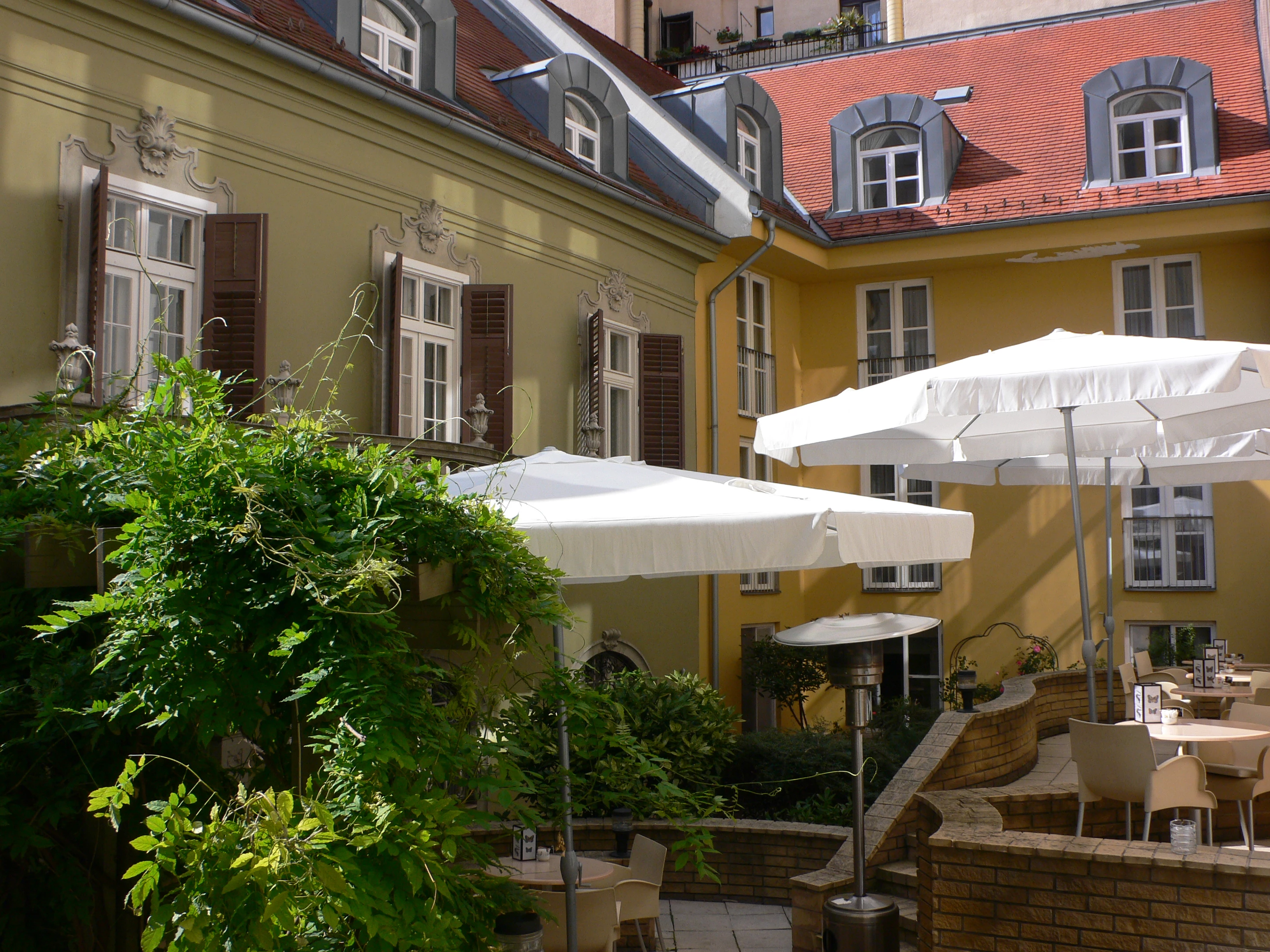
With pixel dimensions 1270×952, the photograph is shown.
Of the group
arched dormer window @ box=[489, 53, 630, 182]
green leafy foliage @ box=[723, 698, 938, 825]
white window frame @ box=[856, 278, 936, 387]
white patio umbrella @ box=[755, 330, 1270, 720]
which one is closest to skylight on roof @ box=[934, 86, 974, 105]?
white window frame @ box=[856, 278, 936, 387]

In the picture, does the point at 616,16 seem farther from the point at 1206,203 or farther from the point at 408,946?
the point at 408,946

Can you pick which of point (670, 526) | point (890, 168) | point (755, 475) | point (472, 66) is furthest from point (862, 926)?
point (890, 168)

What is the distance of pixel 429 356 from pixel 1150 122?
1311 cm

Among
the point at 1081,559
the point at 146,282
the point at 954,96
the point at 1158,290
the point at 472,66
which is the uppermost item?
the point at 954,96

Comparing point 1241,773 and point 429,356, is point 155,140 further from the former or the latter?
point 1241,773

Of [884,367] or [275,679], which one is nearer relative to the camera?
[275,679]

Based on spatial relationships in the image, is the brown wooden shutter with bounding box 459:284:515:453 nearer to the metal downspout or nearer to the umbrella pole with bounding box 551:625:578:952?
the metal downspout

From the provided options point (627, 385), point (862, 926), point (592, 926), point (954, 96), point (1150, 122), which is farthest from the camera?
point (954, 96)

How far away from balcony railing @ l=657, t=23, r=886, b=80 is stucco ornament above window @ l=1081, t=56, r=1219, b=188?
13.5 meters

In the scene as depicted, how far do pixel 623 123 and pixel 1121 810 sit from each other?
37.1ft

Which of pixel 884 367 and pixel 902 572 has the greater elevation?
pixel 884 367

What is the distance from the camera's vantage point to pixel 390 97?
38.3 feet

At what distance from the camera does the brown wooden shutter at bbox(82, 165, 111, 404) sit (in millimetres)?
8836

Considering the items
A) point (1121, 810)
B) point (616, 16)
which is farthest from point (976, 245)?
point (1121, 810)
